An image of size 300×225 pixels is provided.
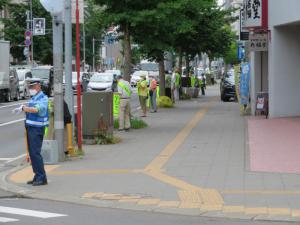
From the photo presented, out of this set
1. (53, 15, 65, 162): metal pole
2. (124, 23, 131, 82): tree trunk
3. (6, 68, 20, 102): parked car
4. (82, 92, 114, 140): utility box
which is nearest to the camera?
(53, 15, 65, 162): metal pole

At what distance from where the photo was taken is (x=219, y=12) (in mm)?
38375

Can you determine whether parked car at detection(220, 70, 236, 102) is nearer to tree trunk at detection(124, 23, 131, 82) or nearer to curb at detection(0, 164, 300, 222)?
tree trunk at detection(124, 23, 131, 82)

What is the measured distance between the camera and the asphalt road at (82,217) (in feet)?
27.0

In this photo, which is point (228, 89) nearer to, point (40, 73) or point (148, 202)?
point (40, 73)

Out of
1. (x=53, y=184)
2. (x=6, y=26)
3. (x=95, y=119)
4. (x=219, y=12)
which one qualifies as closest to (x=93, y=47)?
(x=6, y=26)

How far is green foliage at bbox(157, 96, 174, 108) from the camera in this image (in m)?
32.0

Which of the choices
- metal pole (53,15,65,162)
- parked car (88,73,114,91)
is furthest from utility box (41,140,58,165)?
parked car (88,73,114,91)

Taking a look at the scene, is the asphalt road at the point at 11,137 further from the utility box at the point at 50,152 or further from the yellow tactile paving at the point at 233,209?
the yellow tactile paving at the point at 233,209

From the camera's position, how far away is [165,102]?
32.0m

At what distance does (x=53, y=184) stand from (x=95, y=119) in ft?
19.2

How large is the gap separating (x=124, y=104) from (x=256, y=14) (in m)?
6.89

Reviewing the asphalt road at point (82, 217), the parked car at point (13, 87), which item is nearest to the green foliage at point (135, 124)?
the asphalt road at point (82, 217)

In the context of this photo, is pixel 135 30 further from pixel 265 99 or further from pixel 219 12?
pixel 219 12

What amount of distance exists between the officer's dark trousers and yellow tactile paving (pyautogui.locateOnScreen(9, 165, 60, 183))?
1.97ft
